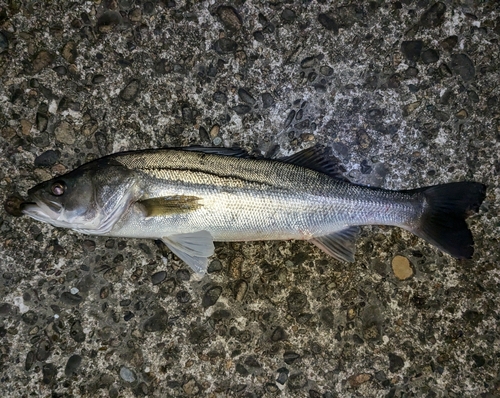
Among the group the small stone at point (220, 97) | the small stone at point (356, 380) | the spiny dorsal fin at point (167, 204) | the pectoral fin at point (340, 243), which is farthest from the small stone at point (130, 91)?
the small stone at point (356, 380)

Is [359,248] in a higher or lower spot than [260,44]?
lower

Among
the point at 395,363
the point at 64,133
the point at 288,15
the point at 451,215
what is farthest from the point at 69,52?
the point at 395,363

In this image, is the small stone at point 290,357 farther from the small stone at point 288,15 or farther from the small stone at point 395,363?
the small stone at point 288,15

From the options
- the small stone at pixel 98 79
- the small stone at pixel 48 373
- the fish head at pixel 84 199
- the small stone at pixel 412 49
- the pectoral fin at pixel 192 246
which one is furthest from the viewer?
the small stone at pixel 412 49

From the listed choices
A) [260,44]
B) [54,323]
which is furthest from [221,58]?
[54,323]

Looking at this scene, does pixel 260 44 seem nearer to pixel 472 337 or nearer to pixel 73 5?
pixel 73 5

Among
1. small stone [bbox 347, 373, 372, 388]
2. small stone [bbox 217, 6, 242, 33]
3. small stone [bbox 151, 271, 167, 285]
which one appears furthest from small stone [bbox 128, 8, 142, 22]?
small stone [bbox 347, 373, 372, 388]

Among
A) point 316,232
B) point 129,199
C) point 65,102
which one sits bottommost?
point 316,232

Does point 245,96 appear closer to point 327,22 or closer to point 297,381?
point 327,22
